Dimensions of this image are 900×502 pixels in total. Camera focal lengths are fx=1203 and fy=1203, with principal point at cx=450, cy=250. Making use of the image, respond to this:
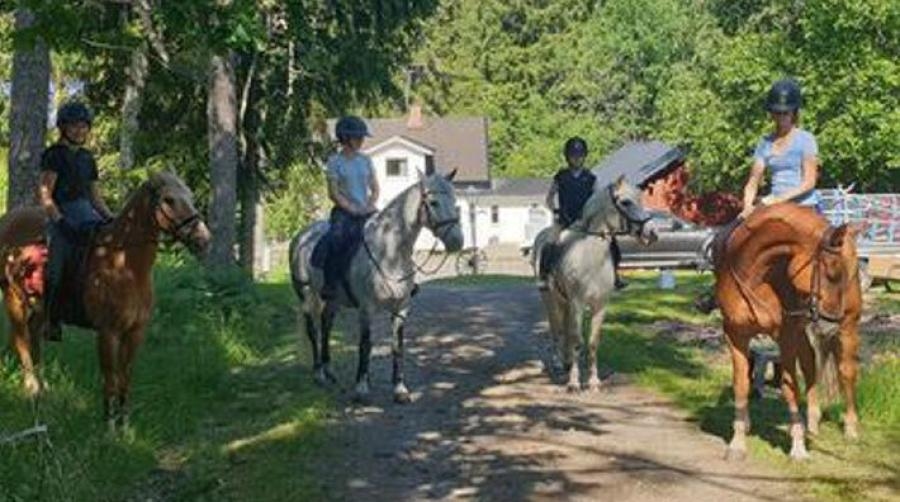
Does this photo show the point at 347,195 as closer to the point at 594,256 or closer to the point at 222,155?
the point at 594,256

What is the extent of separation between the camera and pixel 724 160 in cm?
4744

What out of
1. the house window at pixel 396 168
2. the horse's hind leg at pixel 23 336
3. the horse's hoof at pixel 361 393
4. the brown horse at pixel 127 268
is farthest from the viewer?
the house window at pixel 396 168

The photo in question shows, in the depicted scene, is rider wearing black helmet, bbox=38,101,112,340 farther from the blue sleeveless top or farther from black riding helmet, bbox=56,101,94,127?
the blue sleeveless top

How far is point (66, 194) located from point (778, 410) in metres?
6.43

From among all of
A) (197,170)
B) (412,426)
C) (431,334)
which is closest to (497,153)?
(197,170)

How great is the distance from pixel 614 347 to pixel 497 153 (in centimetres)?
8206

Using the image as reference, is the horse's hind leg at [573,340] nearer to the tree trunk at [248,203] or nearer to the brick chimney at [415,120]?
the tree trunk at [248,203]

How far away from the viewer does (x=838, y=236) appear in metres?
8.09

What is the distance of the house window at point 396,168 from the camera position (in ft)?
238

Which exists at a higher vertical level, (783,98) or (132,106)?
(132,106)

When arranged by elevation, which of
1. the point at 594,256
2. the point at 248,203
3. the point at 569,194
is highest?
the point at 248,203

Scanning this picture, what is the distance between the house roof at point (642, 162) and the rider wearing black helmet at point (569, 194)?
37862 millimetres

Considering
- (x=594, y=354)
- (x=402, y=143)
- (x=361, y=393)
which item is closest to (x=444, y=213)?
(x=361, y=393)

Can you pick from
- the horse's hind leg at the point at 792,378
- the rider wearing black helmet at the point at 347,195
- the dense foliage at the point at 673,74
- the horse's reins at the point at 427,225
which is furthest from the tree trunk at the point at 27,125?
the dense foliage at the point at 673,74
